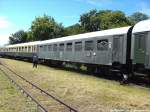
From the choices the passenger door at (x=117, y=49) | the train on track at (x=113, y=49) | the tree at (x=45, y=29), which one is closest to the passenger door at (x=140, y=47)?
the train on track at (x=113, y=49)

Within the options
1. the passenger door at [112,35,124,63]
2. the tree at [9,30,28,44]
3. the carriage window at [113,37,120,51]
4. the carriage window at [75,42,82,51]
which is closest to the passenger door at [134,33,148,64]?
the passenger door at [112,35,124,63]

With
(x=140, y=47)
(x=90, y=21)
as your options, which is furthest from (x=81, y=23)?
(x=140, y=47)

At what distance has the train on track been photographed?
18.0m

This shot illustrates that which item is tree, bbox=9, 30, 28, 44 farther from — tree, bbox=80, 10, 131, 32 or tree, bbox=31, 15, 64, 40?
tree, bbox=31, 15, 64, 40

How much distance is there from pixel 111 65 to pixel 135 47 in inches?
142

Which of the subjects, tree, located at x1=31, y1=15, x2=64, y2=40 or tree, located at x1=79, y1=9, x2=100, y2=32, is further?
tree, located at x1=79, y1=9, x2=100, y2=32

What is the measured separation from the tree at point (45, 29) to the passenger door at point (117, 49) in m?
67.4

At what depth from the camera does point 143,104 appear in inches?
493

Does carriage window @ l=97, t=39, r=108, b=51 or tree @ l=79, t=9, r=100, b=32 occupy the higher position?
tree @ l=79, t=9, r=100, b=32

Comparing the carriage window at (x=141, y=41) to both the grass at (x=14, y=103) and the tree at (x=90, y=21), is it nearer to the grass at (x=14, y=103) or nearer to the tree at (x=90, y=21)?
the grass at (x=14, y=103)

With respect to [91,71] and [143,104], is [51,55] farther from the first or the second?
[143,104]

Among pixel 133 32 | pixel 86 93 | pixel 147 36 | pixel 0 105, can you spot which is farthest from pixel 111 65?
pixel 0 105

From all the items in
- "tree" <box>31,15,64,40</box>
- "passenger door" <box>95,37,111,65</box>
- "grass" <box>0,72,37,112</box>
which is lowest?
"grass" <box>0,72,37,112</box>

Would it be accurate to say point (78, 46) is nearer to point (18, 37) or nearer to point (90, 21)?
point (90, 21)
